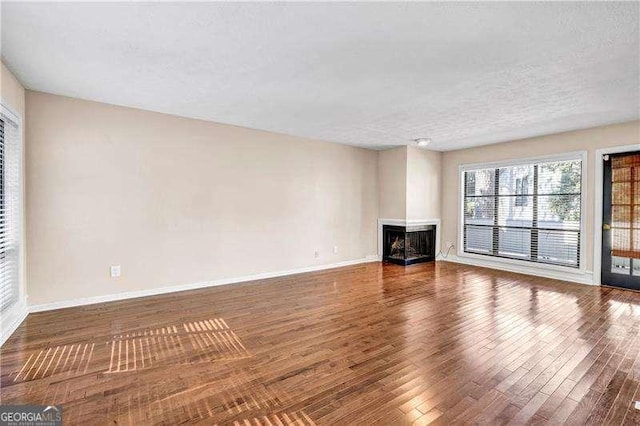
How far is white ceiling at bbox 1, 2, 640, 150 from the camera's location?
2.05m

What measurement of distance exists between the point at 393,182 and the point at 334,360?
4.73 m

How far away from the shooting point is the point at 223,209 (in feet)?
15.9

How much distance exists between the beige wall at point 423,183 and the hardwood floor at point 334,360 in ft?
8.68

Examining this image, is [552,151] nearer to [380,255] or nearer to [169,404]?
[380,255]

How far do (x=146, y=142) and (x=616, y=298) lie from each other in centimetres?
672

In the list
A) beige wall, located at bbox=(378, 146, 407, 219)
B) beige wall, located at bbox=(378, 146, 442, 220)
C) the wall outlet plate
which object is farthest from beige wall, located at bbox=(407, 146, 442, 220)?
the wall outlet plate

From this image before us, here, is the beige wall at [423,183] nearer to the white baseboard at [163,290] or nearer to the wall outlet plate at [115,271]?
the white baseboard at [163,290]

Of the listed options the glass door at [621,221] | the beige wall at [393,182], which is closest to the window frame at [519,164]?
the glass door at [621,221]

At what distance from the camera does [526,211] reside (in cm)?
582

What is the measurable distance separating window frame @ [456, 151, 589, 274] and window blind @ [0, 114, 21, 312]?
23.5 feet

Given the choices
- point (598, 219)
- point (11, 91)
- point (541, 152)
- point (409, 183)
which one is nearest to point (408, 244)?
point (409, 183)

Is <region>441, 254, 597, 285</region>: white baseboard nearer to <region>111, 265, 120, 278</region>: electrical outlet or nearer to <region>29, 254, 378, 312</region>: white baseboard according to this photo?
<region>29, 254, 378, 312</region>: white baseboard

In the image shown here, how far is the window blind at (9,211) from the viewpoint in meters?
3.01

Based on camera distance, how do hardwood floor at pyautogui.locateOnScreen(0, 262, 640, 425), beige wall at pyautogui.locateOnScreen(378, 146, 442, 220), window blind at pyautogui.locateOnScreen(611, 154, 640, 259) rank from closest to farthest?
hardwood floor at pyautogui.locateOnScreen(0, 262, 640, 425) → window blind at pyautogui.locateOnScreen(611, 154, 640, 259) → beige wall at pyautogui.locateOnScreen(378, 146, 442, 220)
